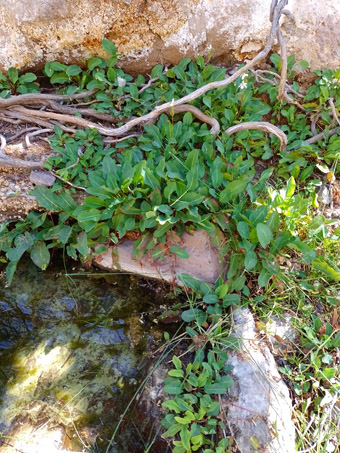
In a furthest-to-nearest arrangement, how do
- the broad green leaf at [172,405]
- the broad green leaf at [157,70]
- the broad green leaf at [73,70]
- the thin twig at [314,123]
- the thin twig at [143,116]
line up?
the thin twig at [314,123], the broad green leaf at [157,70], the broad green leaf at [73,70], the thin twig at [143,116], the broad green leaf at [172,405]

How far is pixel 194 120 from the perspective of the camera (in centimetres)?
291

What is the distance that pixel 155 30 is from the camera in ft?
9.35

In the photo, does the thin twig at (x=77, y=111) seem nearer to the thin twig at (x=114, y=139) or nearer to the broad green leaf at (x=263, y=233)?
the thin twig at (x=114, y=139)

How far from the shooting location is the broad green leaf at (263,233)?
224 cm

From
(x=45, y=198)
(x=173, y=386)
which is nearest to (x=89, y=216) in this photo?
(x=45, y=198)

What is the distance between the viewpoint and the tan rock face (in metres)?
2.71

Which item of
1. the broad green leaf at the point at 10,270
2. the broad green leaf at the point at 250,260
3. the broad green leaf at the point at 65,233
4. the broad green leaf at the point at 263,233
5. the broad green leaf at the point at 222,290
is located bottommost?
the broad green leaf at the point at 10,270

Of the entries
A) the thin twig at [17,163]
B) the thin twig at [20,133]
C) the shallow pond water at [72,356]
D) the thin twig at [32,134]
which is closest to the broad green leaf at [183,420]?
the shallow pond water at [72,356]

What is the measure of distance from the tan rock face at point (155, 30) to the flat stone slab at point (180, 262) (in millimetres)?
1457

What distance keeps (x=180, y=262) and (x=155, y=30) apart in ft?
5.70

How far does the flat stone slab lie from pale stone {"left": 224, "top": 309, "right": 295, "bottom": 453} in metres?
0.44

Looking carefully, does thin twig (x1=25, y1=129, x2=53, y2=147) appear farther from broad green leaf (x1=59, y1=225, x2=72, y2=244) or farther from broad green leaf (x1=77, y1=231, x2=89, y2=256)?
broad green leaf (x1=77, y1=231, x2=89, y2=256)

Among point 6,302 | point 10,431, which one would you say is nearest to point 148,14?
point 6,302

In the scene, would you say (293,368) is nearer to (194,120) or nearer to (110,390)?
(110,390)
